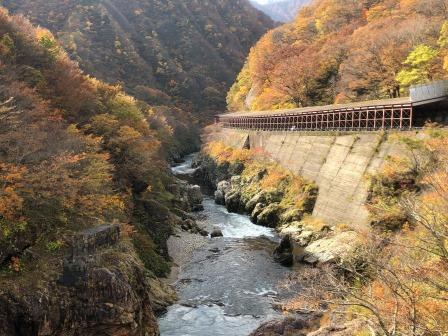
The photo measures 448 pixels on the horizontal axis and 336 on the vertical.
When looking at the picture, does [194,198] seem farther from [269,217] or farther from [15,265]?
[15,265]

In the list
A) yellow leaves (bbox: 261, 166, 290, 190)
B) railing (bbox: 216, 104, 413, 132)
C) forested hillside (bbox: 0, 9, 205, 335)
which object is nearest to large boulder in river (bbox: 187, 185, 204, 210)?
yellow leaves (bbox: 261, 166, 290, 190)

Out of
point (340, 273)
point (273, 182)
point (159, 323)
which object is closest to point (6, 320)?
point (159, 323)

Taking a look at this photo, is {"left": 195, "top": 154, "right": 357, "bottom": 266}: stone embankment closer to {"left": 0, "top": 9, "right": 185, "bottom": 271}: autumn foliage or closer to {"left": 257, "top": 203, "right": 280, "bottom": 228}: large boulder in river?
{"left": 257, "top": 203, "right": 280, "bottom": 228}: large boulder in river

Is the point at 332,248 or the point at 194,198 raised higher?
the point at 332,248

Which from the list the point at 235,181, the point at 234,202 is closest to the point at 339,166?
the point at 234,202

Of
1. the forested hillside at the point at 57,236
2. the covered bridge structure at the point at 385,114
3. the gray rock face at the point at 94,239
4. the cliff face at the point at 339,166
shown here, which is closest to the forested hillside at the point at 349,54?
the covered bridge structure at the point at 385,114

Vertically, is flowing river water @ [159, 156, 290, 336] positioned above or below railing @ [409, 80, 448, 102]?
below
